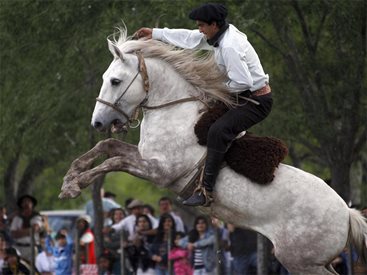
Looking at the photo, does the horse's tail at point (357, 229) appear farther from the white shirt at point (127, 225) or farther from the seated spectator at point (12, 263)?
the seated spectator at point (12, 263)

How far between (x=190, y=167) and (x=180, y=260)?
510 cm

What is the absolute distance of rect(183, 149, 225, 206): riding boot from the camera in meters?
10.4

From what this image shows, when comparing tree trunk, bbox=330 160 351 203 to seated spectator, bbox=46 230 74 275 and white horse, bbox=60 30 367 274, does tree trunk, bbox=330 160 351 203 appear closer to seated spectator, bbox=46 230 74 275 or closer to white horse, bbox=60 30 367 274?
seated spectator, bbox=46 230 74 275

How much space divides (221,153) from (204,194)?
44 cm

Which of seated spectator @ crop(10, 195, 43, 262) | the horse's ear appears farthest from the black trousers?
seated spectator @ crop(10, 195, 43, 262)

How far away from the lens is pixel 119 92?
10.6m

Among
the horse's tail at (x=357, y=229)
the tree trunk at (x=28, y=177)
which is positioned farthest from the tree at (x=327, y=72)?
the tree trunk at (x=28, y=177)

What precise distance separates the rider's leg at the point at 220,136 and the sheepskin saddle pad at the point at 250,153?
142 mm

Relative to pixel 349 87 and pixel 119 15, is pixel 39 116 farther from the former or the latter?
pixel 349 87

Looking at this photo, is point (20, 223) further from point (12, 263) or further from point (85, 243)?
point (12, 263)

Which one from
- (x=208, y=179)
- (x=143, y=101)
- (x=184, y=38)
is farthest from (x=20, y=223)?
(x=208, y=179)

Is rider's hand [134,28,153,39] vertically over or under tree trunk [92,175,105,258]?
over

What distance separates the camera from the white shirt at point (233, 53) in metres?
10.4

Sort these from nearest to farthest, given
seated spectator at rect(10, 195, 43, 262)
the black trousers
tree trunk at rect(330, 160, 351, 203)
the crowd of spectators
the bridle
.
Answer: the black trousers < the bridle < the crowd of spectators < tree trunk at rect(330, 160, 351, 203) < seated spectator at rect(10, 195, 43, 262)
